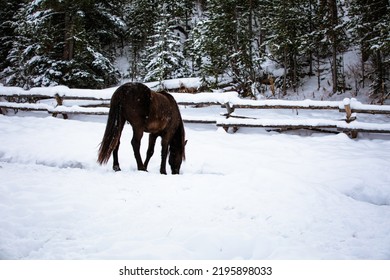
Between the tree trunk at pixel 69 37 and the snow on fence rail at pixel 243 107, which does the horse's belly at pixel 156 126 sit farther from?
the tree trunk at pixel 69 37

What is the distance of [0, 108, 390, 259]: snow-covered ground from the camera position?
7.68 ft

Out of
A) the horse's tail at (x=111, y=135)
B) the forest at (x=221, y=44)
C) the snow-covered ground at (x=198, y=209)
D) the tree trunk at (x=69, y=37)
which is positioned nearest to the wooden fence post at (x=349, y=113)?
the snow-covered ground at (x=198, y=209)

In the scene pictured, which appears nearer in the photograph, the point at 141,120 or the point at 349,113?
the point at 141,120

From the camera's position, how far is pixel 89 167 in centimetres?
558

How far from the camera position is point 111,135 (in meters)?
4.60

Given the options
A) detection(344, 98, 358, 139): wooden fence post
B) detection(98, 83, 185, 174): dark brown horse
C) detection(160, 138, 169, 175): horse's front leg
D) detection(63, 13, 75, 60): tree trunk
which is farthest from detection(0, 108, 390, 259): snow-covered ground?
detection(63, 13, 75, 60): tree trunk

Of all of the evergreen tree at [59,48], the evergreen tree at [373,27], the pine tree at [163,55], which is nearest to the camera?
the evergreen tree at [373,27]

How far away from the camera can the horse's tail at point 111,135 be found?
14.9 ft

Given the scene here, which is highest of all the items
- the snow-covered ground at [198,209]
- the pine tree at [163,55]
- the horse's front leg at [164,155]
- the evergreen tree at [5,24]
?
the evergreen tree at [5,24]

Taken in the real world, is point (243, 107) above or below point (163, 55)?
below

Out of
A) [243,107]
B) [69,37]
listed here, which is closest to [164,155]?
[243,107]

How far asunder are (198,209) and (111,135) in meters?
2.23

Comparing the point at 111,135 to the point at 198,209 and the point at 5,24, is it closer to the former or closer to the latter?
the point at 198,209
